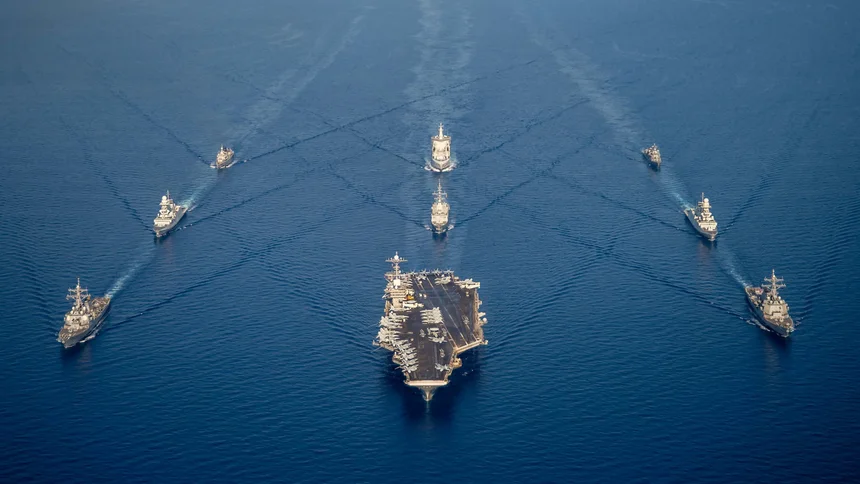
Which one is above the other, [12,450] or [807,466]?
[12,450]

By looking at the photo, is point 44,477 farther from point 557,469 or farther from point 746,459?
point 746,459

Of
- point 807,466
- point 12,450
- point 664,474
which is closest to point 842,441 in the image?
point 807,466

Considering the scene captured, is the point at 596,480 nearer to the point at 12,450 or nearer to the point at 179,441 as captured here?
the point at 179,441

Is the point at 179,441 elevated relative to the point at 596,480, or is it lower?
elevated

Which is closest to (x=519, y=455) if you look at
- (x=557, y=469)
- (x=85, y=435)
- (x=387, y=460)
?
(x=557, y=469)

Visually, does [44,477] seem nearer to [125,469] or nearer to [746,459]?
[125,469]

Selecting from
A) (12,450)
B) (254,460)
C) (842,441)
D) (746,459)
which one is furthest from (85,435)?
(842,441)
